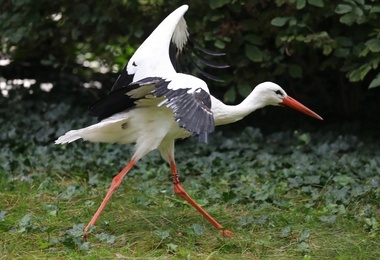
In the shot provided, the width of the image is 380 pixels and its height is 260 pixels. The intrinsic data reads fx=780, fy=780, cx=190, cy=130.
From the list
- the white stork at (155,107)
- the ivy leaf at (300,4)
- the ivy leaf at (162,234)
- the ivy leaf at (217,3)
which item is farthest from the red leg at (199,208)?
the ivy leaf at (217,3)

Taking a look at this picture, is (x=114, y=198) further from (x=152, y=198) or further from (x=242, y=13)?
(x=242, y=13)

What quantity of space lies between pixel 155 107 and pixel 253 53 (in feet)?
8.14

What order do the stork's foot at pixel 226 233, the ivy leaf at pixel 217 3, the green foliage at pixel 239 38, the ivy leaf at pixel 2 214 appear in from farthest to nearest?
the ivy leaf at pixel 217 3 < the green foliage at pixel 239 38 < the ivy leaf at pixel 2 214 < the stork's foot at pixel 226 233

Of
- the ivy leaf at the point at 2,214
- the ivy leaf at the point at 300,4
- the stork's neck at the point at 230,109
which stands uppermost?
the stork's neck at the point at 230,109

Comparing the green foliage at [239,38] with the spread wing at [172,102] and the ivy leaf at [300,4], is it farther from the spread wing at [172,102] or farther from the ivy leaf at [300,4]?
the spread wing at [172,102]

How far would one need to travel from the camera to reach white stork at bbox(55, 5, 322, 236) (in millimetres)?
4895

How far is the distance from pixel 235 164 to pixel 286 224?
1997 mm

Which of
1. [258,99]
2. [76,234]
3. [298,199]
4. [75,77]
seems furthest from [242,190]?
[75,77]

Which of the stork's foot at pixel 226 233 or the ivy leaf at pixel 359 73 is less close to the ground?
the stork's foot at pixel 226 233

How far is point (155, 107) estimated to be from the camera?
5398 millimetres

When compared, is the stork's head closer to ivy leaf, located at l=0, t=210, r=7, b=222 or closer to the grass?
the grass

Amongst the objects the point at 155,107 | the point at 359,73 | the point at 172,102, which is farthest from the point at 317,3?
the point at 172,102

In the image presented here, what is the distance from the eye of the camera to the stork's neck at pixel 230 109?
5445mm

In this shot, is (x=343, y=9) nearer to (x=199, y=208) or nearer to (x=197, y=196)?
(x=197, y=196)
